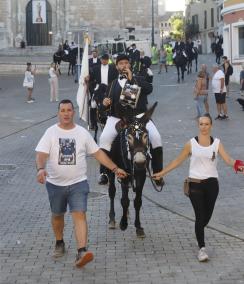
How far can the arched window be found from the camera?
55688 mm

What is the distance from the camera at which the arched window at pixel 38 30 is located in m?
55.7

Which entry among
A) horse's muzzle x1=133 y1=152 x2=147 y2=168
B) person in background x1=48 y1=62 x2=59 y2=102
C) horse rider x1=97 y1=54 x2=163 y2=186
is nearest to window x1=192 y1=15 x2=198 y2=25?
person in background x1=48 y1=62 x2=59 y2=102

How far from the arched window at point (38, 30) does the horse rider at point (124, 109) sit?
47907 millimetres

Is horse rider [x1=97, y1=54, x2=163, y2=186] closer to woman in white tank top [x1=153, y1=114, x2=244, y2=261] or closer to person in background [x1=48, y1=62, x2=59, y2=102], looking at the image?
woman in white tank top [x1=153, y1=114, x2=244, y2=261]

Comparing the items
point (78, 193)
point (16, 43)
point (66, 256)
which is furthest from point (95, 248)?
point (16, 43)

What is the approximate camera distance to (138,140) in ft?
25.6

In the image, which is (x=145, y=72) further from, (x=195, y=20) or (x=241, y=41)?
(x=195, y=20)

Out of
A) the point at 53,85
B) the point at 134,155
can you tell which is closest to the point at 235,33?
the point at 53,85

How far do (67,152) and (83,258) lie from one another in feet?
3.76

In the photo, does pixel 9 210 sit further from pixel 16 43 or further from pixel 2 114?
pixel 16 43

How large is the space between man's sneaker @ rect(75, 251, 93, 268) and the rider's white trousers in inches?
77.4

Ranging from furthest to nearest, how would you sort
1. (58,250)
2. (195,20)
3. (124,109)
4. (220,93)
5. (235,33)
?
1. (195,20)
2. (235,33)
3. (220,93)
4. (124,109)
5. (58,250)

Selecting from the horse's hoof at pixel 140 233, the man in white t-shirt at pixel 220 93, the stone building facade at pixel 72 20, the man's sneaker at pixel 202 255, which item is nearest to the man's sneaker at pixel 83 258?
the man's sneaker at pixel 202 255

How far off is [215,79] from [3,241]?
13926 millimetres
